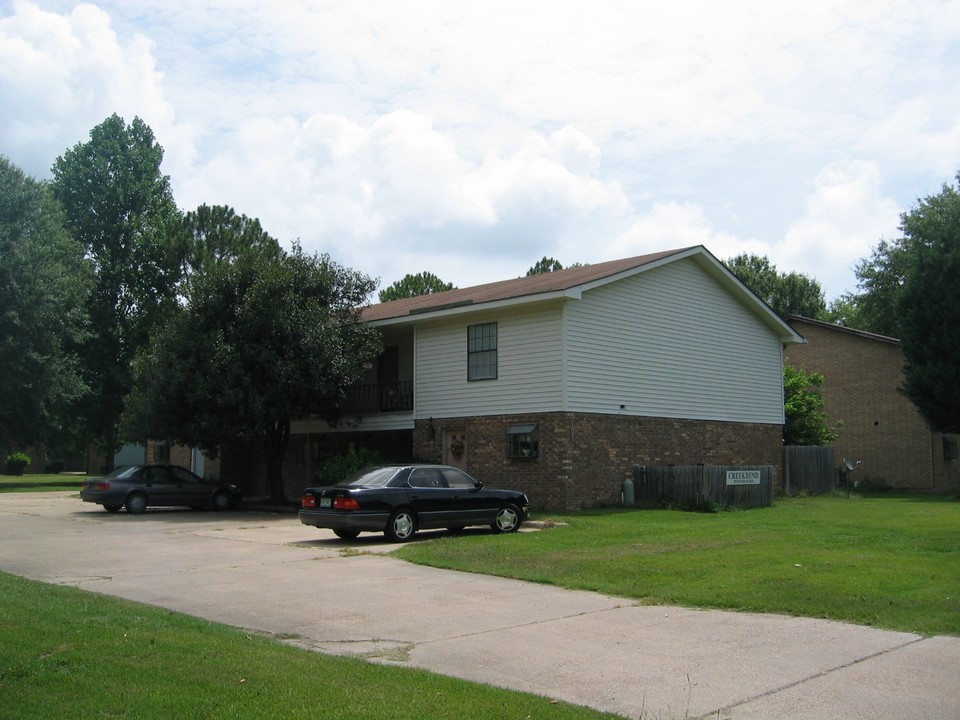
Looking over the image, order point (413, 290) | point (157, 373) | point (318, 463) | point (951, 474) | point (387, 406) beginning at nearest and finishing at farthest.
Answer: point (157, 373), point (387, 406), point (318, 463), point (951, 474), point (413, 290)

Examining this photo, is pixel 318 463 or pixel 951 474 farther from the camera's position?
pixel 951 474

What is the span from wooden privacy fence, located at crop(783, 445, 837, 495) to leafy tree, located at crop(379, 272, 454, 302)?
116ft

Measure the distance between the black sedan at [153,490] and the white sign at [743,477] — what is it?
46.6 ft

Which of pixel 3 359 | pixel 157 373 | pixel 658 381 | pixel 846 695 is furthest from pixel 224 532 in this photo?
pixel 3 359

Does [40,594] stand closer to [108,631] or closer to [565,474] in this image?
[108,631]

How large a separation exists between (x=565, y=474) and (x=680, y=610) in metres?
12.8

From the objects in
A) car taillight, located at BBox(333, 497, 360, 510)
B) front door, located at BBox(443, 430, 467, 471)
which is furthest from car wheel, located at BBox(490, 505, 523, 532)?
front door, located at BBox(443, 430, 467, 471)

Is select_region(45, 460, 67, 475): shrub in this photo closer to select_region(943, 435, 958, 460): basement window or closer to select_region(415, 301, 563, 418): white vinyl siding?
select_region(415, 301, 563, 418): white vinyl siding

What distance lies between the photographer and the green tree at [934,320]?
33.5 m

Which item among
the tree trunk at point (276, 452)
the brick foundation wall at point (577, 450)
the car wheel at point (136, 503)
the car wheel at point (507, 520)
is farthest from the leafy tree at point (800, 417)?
the car wheel at point (136, 503)

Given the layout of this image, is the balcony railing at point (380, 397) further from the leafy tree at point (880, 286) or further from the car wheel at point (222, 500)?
the leafy tree at point (880, 286)

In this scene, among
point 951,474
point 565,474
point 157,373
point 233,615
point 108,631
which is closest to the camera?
point 108,631

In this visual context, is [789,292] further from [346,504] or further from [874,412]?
[346,504]

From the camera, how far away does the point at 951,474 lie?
1449 inches
